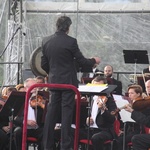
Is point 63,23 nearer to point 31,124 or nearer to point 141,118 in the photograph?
point 141,118

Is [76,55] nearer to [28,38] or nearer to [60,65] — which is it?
[60,65]

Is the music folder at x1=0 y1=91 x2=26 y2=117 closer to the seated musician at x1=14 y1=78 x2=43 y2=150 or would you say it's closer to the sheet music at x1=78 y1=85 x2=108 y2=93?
the seated musician at x1=14 y1=78 x2=43 y2=150

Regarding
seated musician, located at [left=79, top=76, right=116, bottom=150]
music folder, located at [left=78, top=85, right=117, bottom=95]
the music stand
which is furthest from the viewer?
the music stand

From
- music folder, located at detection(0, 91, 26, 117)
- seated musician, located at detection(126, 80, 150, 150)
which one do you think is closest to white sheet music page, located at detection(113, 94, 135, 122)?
seated musician, located at detection(126, 80, 150, 150)

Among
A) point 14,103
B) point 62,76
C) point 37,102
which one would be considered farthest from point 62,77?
point 37,102

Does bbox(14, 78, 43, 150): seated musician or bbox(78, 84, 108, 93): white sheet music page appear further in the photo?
bbox(14, 78, 43, 150): seated musician

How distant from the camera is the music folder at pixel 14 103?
956 centimetres

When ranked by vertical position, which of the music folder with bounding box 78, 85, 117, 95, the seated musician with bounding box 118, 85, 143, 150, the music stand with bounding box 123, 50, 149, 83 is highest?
the music stand with bounding box 123, 50, 149, 83

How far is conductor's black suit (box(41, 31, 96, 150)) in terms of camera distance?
882 centimetres

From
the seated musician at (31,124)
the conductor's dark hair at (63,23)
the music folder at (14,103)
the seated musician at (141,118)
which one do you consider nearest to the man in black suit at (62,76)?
the conductor's dark hair at (63,23)

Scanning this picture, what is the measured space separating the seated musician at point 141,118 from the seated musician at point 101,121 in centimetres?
76

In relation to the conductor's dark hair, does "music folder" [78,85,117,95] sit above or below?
below

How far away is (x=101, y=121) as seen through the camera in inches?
423

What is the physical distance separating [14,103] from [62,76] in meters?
1.14
